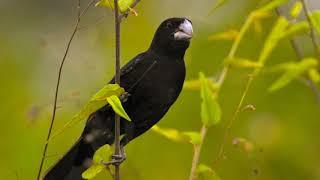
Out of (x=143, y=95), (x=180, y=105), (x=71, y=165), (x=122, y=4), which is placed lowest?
(x=180, y=105)

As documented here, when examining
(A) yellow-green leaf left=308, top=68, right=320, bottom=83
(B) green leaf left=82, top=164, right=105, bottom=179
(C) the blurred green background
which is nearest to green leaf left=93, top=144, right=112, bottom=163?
(B) green leaf left=82, top=164, right=105, bottom=179

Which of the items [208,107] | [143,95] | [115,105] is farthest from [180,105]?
[115,105]

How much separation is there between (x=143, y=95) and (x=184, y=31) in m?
0.22

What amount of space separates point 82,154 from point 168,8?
1.42 meters

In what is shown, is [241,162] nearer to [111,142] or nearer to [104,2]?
[111,142]

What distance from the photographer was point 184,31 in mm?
2387

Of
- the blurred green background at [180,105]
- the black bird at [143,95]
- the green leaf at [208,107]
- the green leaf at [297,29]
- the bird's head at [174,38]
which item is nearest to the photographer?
the green leaf at [208,107]

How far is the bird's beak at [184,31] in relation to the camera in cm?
235

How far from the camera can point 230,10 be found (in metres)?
3.66

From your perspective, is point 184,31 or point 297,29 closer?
point 297,29

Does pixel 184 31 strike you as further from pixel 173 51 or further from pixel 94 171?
pixel 94 171

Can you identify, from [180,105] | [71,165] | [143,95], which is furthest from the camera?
[180,105]

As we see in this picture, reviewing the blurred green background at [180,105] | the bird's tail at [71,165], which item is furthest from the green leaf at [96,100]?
the blurred green background at [180,105]

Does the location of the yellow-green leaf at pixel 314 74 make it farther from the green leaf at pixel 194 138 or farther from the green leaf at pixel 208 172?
the green leaf at pixel 208 172
